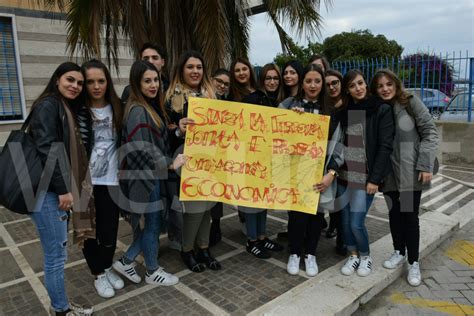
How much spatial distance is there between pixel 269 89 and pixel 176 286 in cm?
208

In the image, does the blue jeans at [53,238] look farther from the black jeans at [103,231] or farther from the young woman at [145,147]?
the young woman at [145,147]

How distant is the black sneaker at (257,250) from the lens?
3.58 m

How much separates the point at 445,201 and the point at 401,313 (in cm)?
345

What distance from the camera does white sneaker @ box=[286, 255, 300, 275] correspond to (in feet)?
10.6

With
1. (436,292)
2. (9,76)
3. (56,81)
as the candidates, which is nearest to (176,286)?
(56,81)

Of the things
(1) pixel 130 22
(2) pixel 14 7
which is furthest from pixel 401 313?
(2) pixel 14 7

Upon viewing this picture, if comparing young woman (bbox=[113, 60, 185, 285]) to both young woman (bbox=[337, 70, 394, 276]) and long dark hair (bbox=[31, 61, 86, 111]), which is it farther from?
young woman (bbox=[337, 70, 394, 276])

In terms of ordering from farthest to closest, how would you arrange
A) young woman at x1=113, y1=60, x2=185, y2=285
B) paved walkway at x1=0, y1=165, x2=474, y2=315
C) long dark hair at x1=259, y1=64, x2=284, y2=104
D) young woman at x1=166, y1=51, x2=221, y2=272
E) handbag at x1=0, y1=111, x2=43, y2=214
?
long dark hair at x1=259, y1=64, x2=284, y2=104 < young woman at x1=166, y1=51, x2=221, y2=272 < paved walkway at x1=0, y1=165, x2=474, y2=315 < young woman at x1=113, y1=60, x2=185, y2=285 < handbag at x1=0, y1=111, x2=43, y2=214

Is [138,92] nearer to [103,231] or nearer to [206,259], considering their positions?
[103,231]

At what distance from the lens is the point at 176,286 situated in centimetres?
306

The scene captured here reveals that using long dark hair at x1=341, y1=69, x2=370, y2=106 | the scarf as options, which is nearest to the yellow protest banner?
long dark hair at x1=341, y1=69, x2=370, y2=106

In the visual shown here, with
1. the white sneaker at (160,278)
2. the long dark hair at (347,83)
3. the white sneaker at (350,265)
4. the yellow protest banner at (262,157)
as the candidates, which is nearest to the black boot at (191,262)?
the white sneaker at (160,278)

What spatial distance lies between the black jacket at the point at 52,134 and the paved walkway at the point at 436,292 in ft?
8.03

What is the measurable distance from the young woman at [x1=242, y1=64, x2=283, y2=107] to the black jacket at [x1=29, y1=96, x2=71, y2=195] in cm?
176
